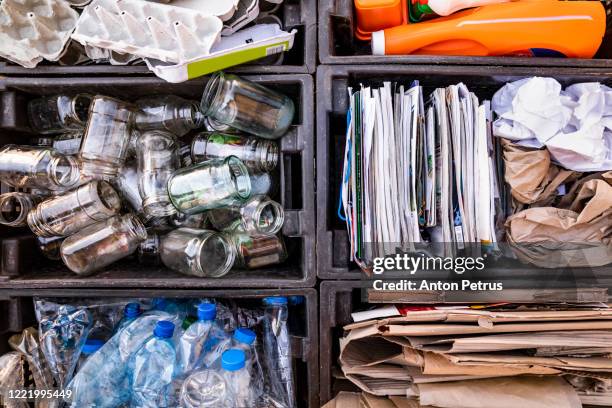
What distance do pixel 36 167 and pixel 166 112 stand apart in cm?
39

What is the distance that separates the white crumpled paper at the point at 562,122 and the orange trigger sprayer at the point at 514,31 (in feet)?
0.34

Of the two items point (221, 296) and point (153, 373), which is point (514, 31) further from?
point (153, 373)

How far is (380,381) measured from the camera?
3.45 ft

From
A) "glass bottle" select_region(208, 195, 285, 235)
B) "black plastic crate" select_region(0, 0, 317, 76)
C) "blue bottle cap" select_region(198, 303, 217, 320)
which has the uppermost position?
"black plastic crate" select_region(0, 0, 317, 76)

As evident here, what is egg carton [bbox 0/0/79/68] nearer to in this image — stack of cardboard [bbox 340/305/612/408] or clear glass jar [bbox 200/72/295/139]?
clear glass jar [bbox 200/72/295/139]

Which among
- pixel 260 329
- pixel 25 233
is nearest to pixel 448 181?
pixel 260 329

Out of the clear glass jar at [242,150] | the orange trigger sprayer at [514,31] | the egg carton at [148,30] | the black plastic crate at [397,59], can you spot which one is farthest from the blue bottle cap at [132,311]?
the orange trigger sprayer at [514,31]

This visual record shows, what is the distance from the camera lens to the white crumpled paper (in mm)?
952

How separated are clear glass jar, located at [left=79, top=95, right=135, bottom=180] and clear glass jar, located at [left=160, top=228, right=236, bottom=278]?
27 centimetres

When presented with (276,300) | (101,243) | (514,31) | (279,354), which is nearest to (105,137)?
(101,243)

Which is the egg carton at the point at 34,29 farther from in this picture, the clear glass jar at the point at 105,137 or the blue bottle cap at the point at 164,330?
the blue bottle cap at the point at 164,330

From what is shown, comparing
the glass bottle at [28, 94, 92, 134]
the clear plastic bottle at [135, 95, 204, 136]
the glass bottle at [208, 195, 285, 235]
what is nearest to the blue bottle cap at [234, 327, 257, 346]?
the glass bottle at [208, 195, 285, 235]

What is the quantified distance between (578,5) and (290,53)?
78 cm

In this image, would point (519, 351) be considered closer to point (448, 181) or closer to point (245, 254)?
point (448, 181)
